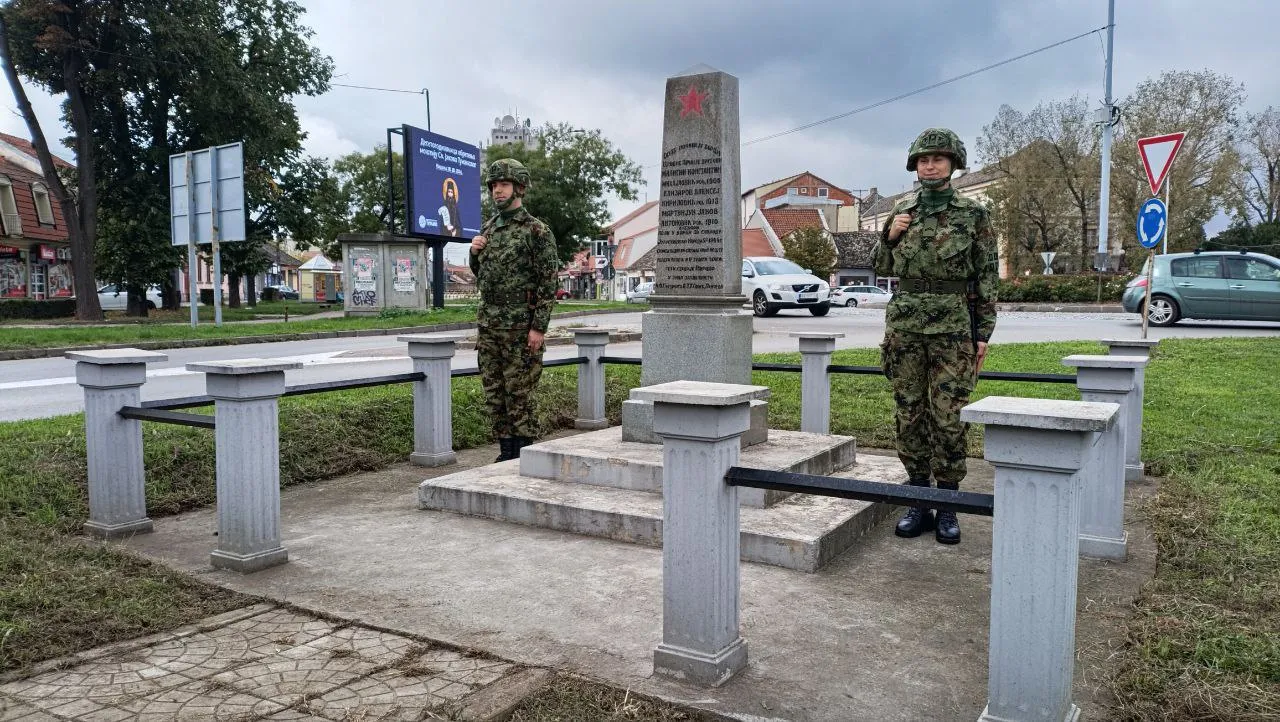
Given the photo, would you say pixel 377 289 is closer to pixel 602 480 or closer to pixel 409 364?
pixel 409 364

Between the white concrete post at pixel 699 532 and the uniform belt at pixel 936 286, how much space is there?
1985 mm

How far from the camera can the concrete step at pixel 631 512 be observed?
4.20 metres

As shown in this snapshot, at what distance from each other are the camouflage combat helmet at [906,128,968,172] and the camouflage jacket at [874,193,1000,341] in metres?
0.21

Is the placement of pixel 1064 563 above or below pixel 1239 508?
above

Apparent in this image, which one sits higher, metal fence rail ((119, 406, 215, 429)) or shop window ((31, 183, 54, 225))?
shop window ((31, 183, 54, 225))

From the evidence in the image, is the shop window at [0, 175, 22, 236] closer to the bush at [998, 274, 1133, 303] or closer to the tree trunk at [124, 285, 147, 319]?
the tree trunk at [124, 285, 147, 319]

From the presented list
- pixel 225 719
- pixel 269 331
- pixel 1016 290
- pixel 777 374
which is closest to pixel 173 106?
pixel 269 331

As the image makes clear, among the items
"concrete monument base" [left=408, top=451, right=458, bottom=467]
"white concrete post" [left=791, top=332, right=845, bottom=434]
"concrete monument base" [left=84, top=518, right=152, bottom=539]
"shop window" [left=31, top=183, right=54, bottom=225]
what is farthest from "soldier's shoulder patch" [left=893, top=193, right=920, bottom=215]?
"shop window" [left=31, top=183, right=54, bottom=225]

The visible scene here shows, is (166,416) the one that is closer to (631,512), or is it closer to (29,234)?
(631,512)

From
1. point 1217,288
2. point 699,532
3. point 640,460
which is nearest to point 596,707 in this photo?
point 699,532

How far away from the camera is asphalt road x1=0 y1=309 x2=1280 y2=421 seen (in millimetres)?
9094

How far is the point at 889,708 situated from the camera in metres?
2.71

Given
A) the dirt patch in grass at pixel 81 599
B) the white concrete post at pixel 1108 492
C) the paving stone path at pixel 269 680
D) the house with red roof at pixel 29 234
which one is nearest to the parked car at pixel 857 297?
the house with red roof at pixel 29 234

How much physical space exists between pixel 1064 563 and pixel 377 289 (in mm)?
24170
